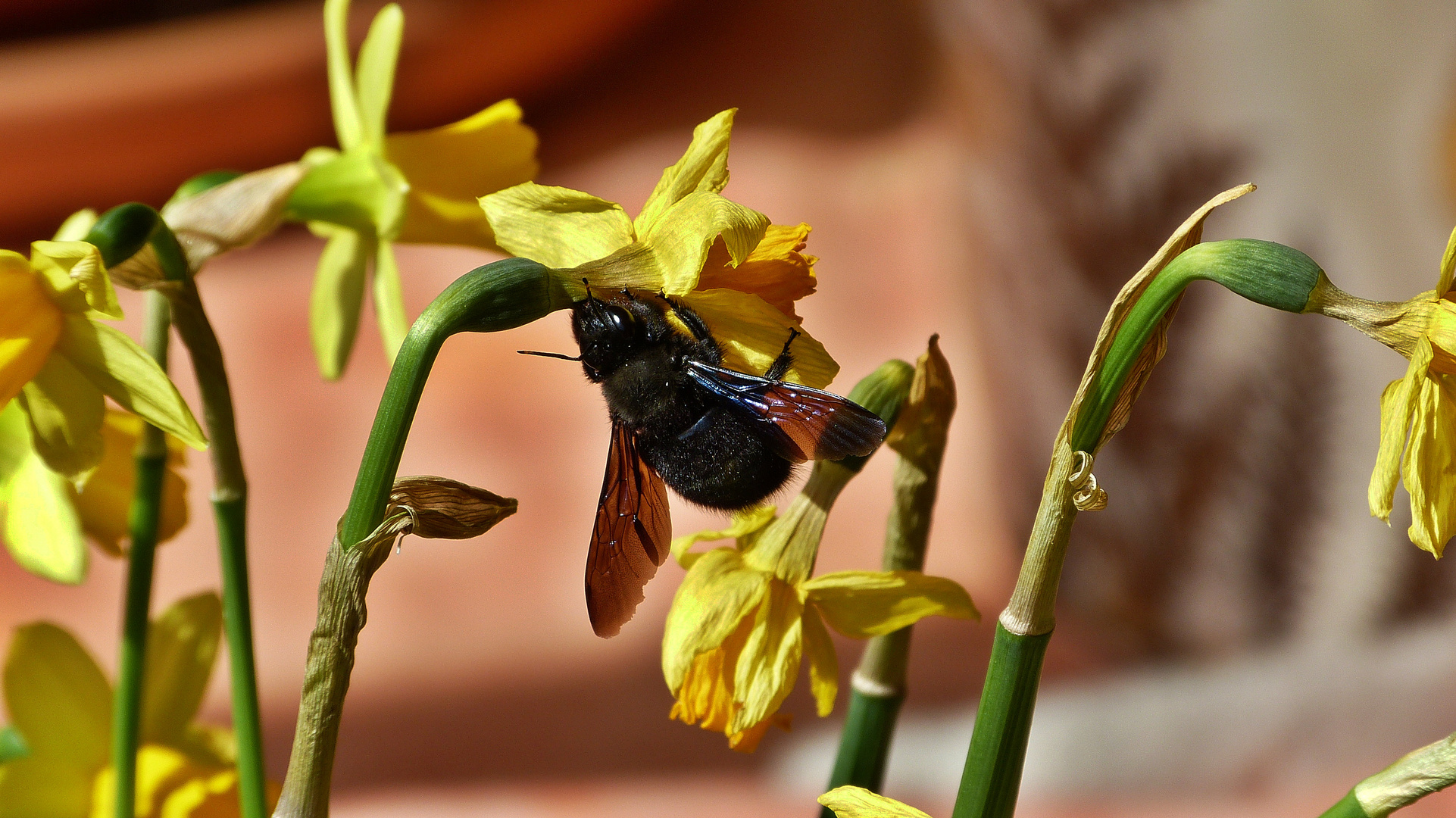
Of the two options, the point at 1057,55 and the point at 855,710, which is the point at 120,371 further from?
the point at 1057,55

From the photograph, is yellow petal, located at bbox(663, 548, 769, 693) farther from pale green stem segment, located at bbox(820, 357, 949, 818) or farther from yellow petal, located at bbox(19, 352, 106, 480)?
yellow petal, located at bbox(19, 352, 106, 480)

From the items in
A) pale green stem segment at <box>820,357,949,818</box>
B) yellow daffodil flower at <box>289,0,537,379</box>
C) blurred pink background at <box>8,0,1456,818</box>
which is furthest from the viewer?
blurred pink background at <box>8,0,1456,818</box>

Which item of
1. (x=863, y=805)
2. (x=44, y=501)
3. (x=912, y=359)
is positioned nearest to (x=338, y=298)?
(x=44, y=501)

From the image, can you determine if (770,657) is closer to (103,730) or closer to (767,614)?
(767,614)

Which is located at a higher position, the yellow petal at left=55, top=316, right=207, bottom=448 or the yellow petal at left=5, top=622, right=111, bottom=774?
the yellow petal at left=55, top=316, right=207, bottom=448

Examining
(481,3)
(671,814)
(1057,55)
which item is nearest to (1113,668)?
(671,814)

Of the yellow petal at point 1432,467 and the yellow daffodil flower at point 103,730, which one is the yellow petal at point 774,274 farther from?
the yellow daffodil flower at point 103,730

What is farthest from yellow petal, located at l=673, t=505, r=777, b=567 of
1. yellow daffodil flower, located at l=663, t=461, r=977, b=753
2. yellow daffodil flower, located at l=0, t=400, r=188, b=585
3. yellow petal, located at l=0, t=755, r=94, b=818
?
yellow petal, located at l=0, t=755, r=94, b=818

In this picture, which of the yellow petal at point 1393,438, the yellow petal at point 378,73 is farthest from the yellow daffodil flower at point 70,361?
the yellow petal at point 1393,438
